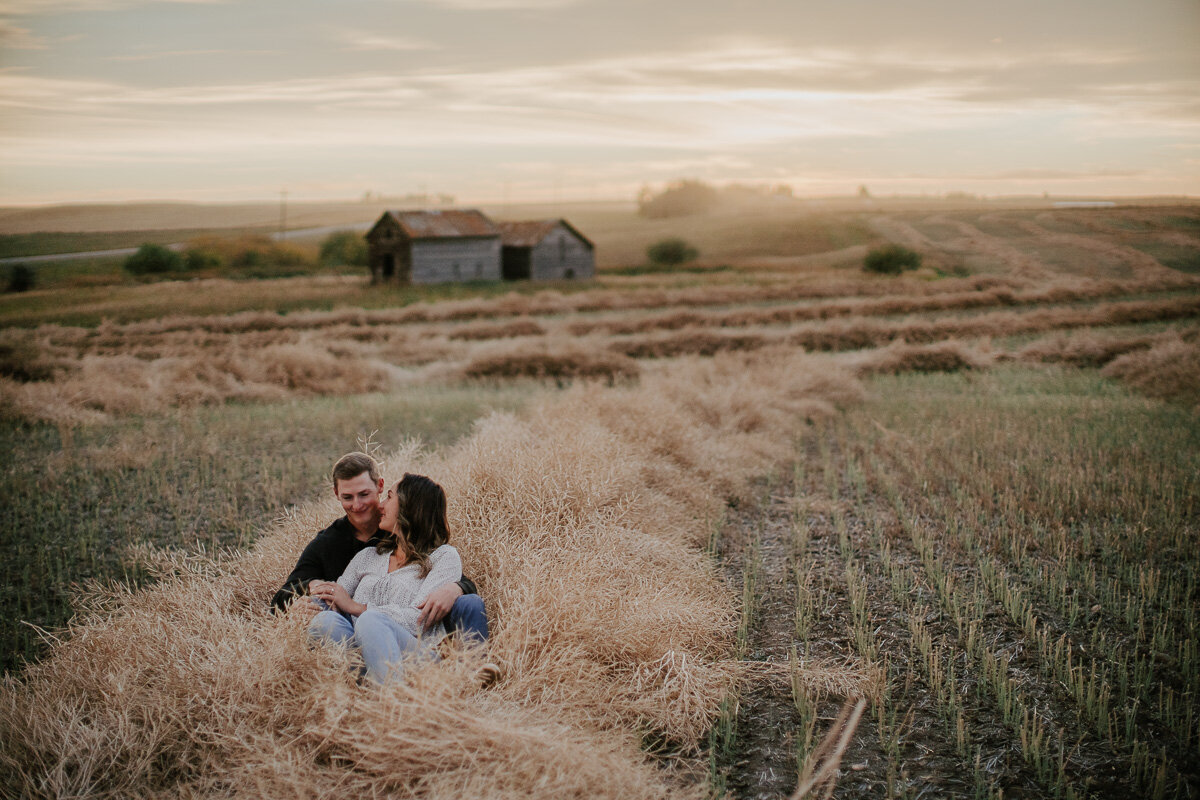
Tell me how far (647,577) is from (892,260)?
34357 millimetres

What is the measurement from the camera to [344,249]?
50.8 m

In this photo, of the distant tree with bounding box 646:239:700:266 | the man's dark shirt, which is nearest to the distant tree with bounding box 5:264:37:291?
the man's dark shirt

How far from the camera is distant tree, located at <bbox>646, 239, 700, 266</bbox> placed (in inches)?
1961

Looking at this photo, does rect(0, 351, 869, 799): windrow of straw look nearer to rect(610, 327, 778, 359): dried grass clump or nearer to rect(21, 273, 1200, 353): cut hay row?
rect(610, 327, 778, 359): dried grass clump

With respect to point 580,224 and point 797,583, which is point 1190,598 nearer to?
point 797,583

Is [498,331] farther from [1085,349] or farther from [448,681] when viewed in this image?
[448,681]

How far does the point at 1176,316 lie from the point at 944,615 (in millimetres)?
20985

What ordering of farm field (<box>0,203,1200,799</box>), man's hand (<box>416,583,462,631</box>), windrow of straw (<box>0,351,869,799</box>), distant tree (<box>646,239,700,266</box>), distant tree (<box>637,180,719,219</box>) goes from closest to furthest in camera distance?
windrow of straw (<box>0,351,869,799</box>)
farm field (<box>0,203,1200,799</box>)
man's hand (<box>416,583,462,631</box>)
distant tree (<box>646,239,700,266</box>)
distant tree (<box>637,180,719,219</box>)

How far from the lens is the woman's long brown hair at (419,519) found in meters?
3.85

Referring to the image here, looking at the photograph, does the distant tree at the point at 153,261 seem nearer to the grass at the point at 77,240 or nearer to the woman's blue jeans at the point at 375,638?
the grass at the point at 77,240

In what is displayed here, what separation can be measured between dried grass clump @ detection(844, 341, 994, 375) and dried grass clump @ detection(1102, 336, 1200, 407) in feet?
7.88

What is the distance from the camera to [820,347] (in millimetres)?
19672

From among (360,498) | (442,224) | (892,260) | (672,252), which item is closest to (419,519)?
(360,498)

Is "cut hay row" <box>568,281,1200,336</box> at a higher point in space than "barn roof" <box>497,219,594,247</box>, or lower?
lower
